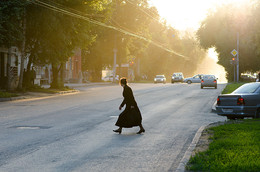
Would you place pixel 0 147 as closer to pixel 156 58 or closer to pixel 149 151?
pixel 149 151

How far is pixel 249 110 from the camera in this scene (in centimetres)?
1424

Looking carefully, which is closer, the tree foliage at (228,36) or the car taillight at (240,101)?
the car taillight at (240,101)

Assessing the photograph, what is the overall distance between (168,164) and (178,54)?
105930 millimetres

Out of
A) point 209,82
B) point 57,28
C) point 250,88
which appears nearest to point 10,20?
point 57,28

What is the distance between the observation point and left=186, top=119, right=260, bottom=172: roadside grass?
6.72 metres

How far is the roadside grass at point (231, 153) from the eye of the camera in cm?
672

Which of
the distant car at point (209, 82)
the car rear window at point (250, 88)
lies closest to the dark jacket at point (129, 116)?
the car rear window at point (250, 88)

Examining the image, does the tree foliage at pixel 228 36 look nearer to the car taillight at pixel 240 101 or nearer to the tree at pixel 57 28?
the tree at pixel 57 28

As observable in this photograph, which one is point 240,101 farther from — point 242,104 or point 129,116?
point 129,116

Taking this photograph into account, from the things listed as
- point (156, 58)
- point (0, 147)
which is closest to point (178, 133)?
point (0, 147)

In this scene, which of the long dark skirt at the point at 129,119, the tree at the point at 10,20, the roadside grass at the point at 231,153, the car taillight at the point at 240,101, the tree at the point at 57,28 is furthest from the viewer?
the tree at the point at 57,28

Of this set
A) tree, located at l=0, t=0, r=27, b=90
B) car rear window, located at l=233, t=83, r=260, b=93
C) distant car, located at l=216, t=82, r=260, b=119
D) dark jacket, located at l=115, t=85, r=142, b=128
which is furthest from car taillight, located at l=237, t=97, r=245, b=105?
tree, located at l=0, t=0, r=27, b=90

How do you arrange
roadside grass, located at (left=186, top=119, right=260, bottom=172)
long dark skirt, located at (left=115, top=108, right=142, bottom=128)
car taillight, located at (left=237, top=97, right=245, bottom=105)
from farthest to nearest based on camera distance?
1. car taillight, located at (left=237, top=97, right=245, bottom=105)
2. long dark skirt, located at (left=115, top=108, right=142, bottom=128)
3. roadside grass, located at (left=186, top=119, right=260, bottom=172)

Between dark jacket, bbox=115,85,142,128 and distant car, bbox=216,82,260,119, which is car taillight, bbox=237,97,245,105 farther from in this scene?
dark jacket, bbox=115,85,142,128
